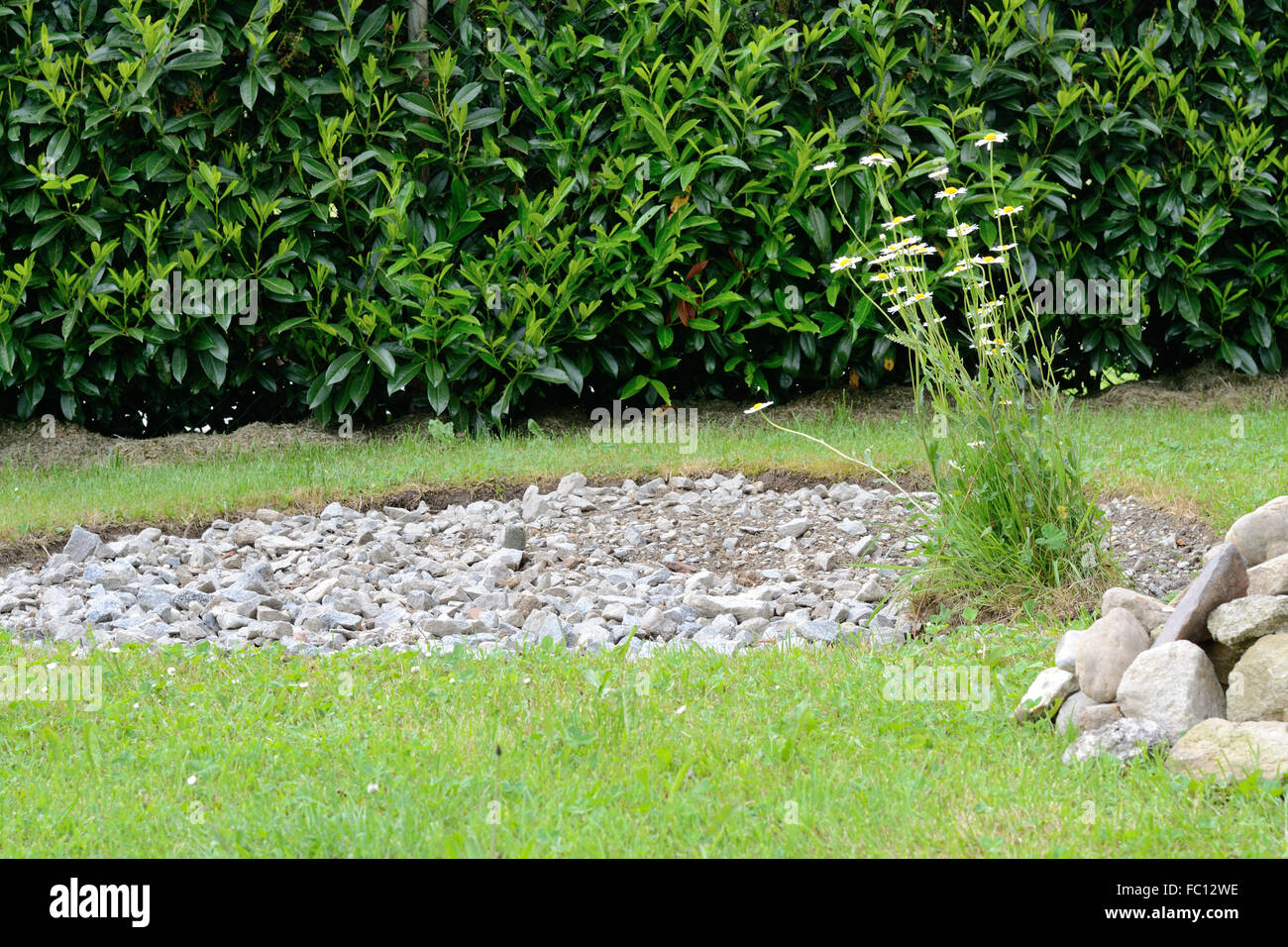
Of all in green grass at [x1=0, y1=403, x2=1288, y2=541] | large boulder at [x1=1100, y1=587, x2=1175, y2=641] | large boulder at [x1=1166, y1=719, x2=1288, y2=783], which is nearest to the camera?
large boulder at [x1=1166, y1=719, x2=1288, y2=783]

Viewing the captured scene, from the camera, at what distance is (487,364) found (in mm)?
6621

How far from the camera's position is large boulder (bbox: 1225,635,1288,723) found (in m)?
2.61

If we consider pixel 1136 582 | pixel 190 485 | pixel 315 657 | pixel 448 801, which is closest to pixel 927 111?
pixel 1136 582

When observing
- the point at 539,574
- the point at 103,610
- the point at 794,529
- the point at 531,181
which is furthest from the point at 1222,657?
the point at 531,181

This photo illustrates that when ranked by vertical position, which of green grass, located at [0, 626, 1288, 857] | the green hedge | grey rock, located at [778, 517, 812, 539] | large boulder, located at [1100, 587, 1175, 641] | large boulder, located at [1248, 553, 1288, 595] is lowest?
green grass, located at [0, 626, 1288, 857]

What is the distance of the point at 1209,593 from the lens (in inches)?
110

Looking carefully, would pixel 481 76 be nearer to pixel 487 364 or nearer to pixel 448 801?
pixel 487 364

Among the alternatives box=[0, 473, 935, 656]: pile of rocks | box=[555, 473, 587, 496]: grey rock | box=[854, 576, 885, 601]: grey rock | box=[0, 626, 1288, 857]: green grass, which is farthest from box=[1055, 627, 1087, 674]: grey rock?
box=[555, 473, 587, 496]: grey rock

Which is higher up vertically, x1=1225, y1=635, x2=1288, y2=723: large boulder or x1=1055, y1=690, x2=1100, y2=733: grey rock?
x1=1225, y1=635, x2=1288, y2=723: large boulder

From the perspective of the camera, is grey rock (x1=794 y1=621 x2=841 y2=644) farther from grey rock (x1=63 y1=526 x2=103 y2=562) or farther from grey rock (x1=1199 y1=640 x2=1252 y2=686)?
grey rock (x1=63 y1=526 x2=103 y2=562)

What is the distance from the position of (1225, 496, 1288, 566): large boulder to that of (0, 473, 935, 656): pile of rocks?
38.2 inches

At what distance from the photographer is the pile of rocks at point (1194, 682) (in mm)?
2496

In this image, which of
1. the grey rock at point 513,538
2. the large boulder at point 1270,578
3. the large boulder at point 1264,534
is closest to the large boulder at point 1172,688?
the large boulder at point 1270,578

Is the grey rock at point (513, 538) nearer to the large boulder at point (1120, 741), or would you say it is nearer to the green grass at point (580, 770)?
the green grass at point (580, 770)
